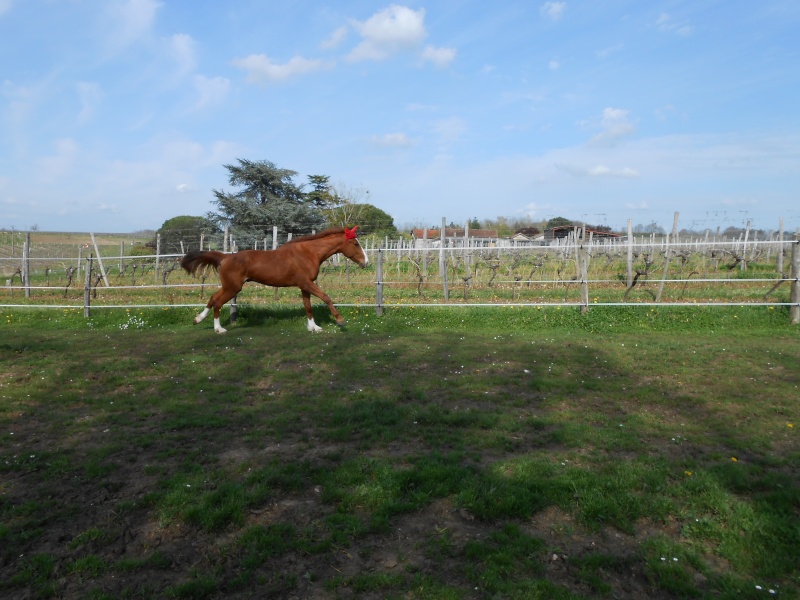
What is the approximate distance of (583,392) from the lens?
20.7 ft

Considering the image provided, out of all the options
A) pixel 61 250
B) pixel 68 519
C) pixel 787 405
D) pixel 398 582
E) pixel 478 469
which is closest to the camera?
pixel 398 582

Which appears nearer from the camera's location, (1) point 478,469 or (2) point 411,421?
(1) point 478,469

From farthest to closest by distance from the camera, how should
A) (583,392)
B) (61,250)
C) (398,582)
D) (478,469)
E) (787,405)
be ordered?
(61,250) < (583,392) < (787,405) < (478,469) < (398,582)

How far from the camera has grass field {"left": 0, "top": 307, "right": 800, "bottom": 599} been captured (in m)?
3.02

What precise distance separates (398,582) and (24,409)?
15.9 ft

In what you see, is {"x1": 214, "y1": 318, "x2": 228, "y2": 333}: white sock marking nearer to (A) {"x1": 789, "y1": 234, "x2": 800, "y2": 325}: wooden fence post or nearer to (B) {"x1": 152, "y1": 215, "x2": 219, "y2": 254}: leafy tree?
(A) {"x1": 789, "y1": 234, "x2": 800, "y2": 325}: wooden fence post

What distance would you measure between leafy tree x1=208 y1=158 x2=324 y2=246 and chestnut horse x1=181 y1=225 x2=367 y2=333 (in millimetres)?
20525

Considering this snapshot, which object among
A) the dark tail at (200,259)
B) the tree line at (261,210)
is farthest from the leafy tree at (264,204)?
the dark tail at (200,259)

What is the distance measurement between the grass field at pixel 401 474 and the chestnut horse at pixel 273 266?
93.7 inches

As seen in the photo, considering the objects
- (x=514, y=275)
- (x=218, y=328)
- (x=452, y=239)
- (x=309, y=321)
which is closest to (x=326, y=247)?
(x=309, y=321)

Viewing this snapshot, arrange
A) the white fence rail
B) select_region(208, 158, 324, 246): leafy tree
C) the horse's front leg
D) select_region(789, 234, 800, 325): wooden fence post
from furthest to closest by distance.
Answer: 1. select_region(208, 158, 324, 246): leafy tree
2. the white fence rail
3. select_region(789, 234, 800, 325): wooden fence post
4. the horse's front leg

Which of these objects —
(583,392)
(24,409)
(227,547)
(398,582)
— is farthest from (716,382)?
(24,409)

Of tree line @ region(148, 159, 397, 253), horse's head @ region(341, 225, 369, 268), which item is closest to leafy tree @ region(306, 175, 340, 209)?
tree line @ region(148, 159, 397, 253)

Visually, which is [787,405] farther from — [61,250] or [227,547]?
[61,250]
